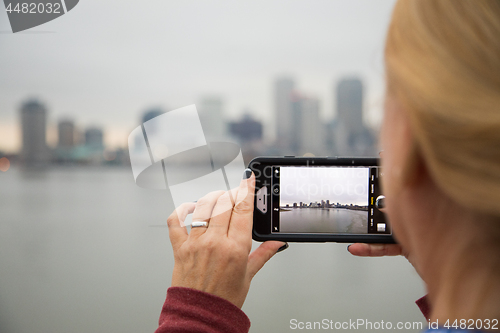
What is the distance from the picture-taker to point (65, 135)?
897 mm

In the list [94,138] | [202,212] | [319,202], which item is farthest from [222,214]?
[94,138]

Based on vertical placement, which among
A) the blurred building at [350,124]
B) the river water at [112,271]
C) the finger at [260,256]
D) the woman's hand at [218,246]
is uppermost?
the blurred building at [350,124]

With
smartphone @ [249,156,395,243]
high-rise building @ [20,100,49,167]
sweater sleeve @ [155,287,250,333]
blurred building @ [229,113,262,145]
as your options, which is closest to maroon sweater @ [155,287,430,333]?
sweater sleeve @ [155,287,250,333]

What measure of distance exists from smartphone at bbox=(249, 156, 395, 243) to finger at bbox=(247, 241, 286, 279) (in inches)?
0.4

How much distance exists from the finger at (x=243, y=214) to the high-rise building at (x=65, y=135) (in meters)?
0.69

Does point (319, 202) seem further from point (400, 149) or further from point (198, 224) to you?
point (400, 149)

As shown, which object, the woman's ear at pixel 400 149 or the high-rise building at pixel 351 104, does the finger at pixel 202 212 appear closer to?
the woman's ear at pixel 400 149

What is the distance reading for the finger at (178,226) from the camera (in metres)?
0.42

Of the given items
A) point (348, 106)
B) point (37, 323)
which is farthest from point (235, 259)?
point (37, 323)

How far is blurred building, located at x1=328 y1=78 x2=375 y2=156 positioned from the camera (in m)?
0.74

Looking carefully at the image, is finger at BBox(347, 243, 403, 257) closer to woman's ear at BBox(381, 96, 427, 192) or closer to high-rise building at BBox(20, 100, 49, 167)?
woman's ear at BBox(381, 96, 427, 192)

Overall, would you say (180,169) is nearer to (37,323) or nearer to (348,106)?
(348,106)

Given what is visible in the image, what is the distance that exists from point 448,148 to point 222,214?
300mm

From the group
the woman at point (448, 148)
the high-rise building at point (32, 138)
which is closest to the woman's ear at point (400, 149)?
the woman at point (448, 148)
